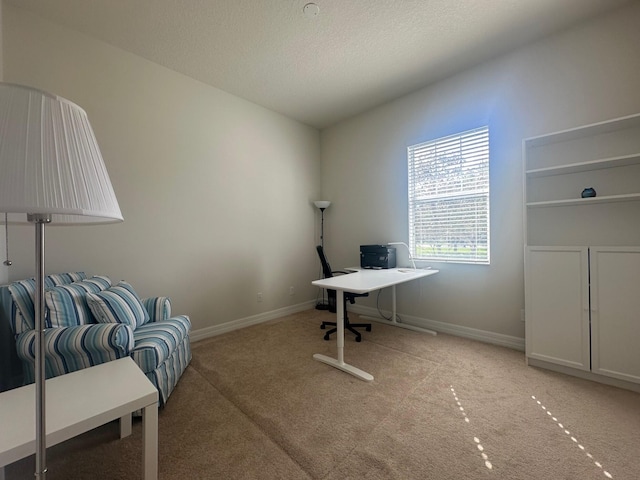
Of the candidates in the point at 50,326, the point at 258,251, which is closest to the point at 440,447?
the point at 50,326

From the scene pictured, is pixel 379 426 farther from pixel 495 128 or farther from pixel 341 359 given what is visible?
pixel 495 128

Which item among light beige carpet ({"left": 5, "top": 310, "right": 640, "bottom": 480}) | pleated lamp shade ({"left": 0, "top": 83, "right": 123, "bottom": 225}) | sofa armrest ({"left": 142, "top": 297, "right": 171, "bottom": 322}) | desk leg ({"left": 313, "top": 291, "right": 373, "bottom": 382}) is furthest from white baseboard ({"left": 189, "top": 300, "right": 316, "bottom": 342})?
pleated lamp shade ({"left": 0, "top": 83, "right": 123, "bottom": 225})

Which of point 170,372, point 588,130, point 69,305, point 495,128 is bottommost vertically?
point 170,372

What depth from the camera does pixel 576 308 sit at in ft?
7.04

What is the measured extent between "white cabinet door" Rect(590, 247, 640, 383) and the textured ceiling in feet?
6.71

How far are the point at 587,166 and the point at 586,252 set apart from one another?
0.75 metres

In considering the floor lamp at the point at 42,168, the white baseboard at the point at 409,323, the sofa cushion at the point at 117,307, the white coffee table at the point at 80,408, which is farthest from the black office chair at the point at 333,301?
the floor lamp at the point at 42,168

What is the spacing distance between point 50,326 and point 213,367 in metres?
1.20

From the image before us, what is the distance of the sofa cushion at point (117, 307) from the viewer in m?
Answer: 1.85

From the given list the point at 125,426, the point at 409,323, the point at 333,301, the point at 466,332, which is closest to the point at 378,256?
the point at 333,301

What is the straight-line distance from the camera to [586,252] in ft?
6.86

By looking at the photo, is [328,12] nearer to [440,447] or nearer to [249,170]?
[249,170]

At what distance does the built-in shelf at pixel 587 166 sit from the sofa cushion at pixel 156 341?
328 cm

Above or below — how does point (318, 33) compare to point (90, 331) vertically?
above
